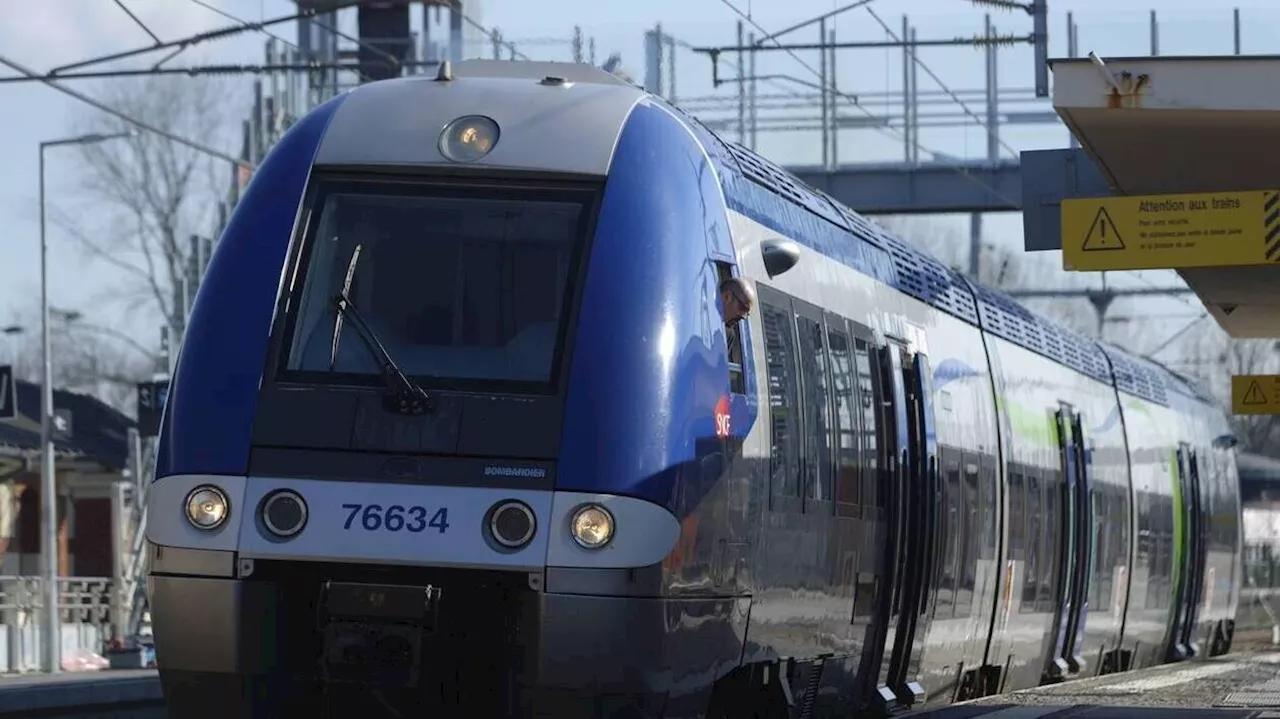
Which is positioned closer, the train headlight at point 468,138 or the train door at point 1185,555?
the train headlight at point 468,138

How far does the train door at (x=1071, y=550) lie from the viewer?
20.0 meters

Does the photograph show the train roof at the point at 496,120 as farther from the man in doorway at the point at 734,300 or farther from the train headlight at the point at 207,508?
the train headlight at the point at 207,508

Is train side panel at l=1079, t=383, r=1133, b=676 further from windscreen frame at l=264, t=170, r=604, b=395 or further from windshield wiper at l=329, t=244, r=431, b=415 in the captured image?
windshield wiper at l=329, t=244, r=431, b=415

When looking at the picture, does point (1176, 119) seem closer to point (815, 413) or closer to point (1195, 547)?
point (815, 413)

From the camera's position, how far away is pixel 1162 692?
19.0 metres

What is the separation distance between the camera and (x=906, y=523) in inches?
541

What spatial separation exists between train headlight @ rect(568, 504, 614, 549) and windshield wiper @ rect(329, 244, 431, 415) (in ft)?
2.42

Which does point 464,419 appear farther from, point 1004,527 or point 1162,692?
point 1162,692

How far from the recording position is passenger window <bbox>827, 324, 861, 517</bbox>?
1220 centimetres

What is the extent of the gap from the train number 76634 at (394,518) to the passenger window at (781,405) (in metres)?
1.89

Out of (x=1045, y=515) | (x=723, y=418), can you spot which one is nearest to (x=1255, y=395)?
(x=1045, y=515)

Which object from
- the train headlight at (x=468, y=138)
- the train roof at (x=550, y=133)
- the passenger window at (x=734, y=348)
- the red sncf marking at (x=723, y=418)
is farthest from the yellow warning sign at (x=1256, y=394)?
the train headlight at (x=468, y=138)

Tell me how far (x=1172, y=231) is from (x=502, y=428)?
10546 millimetres

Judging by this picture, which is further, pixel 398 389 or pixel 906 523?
pixel 906 523
